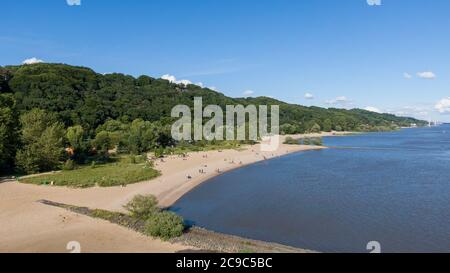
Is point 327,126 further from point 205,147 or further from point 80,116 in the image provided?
point 80,116

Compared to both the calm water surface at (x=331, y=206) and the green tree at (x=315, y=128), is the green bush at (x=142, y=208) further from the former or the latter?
the green tree at (x=315, y=128)

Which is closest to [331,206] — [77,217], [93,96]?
[77,217]

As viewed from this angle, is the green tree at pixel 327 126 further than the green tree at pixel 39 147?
Yes

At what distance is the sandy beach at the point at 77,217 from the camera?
18.2 metres

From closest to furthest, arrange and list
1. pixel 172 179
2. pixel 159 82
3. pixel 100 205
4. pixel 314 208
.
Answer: pixel 100 205 → pixel 314 208 → pixel 172 179 → pixel 159 82

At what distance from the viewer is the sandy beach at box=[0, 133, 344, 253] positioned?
18172 mm

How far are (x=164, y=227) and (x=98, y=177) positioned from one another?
17.9m

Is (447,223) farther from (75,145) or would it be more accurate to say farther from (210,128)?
(210,128)

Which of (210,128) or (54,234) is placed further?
(210,128)

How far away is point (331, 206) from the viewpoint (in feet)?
94.3

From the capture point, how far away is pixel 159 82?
138875mm

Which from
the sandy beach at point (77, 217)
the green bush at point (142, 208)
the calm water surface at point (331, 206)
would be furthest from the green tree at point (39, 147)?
the green bush at point (142, 208)
